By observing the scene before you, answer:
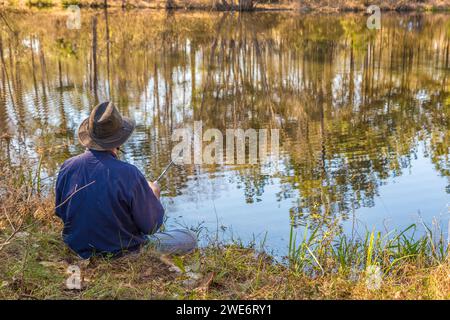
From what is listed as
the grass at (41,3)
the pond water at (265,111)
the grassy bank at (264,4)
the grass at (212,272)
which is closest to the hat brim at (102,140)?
the grass at (212,272)

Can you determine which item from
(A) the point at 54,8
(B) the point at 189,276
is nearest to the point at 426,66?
(B) the point at 189,276

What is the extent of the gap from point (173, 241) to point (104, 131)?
47.4 inches

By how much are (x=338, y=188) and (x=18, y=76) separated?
Result: 34.9 feet

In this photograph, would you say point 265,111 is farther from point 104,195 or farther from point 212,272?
point 104,195

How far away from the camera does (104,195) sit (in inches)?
145

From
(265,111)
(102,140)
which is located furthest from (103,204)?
(265,111)

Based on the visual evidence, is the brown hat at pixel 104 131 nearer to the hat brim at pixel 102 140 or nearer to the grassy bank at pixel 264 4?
the hat brim at pixel 102 140

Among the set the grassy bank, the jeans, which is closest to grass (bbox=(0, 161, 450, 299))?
the jeans

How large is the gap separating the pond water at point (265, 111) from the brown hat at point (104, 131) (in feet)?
6.45

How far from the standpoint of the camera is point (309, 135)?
31.3ft

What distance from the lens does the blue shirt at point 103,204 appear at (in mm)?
3688

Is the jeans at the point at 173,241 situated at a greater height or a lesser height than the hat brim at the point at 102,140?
lesser

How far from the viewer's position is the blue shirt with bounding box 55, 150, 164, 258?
369cm

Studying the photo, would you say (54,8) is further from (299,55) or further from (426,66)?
(426,66)
